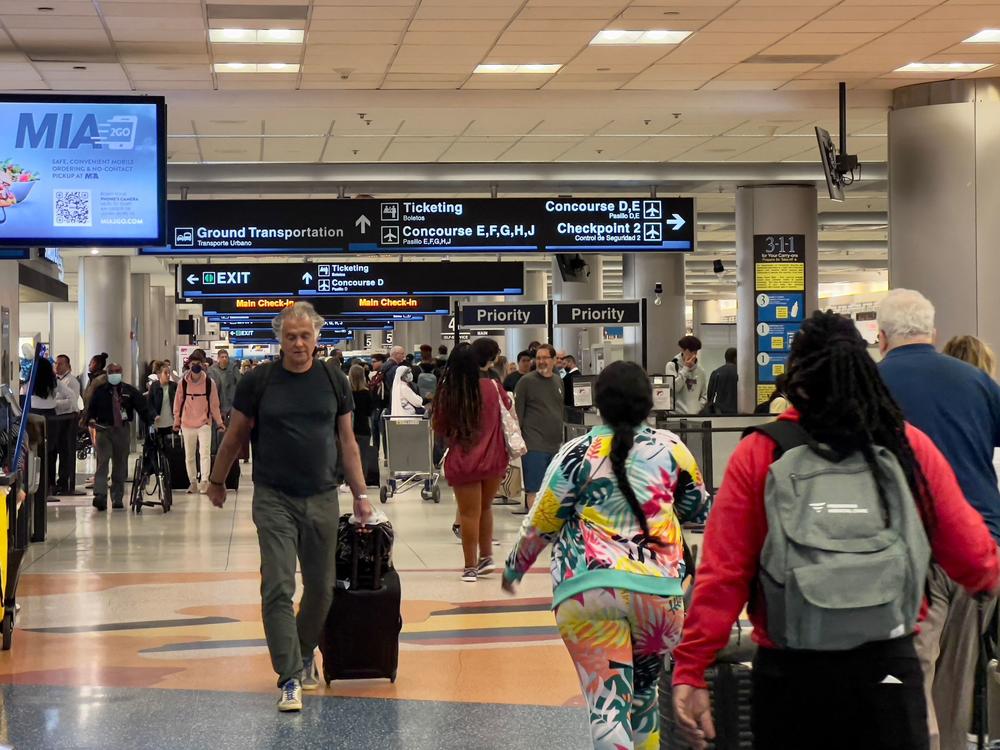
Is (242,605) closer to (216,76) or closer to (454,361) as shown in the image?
(454,361)

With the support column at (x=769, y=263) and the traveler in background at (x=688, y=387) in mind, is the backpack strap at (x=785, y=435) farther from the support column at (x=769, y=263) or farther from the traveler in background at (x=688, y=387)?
the support column at (x=769, y=263)

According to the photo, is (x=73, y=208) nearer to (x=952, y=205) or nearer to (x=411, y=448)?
(x=411, y=448)

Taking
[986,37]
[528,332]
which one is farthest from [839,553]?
[528,332]

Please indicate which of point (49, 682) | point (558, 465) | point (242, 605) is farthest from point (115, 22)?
point (558, 465)

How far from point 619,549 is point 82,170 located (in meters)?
Answer: 7.06

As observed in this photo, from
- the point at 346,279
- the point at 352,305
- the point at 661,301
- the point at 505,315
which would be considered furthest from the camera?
the point at 352,305

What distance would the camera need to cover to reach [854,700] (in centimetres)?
288

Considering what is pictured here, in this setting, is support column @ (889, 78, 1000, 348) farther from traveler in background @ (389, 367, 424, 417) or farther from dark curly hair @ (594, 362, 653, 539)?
dark curly hair @ (594, 362, 653, 539)

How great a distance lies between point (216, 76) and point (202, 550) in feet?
13.7

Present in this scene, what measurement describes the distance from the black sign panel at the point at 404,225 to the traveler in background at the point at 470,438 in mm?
5648

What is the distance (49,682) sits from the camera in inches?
279

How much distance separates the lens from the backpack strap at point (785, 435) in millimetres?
2955

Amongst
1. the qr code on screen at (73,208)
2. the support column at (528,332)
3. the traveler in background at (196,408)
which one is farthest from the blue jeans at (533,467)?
the support column at (528,332)

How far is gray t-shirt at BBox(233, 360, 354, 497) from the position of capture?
6.48 m
